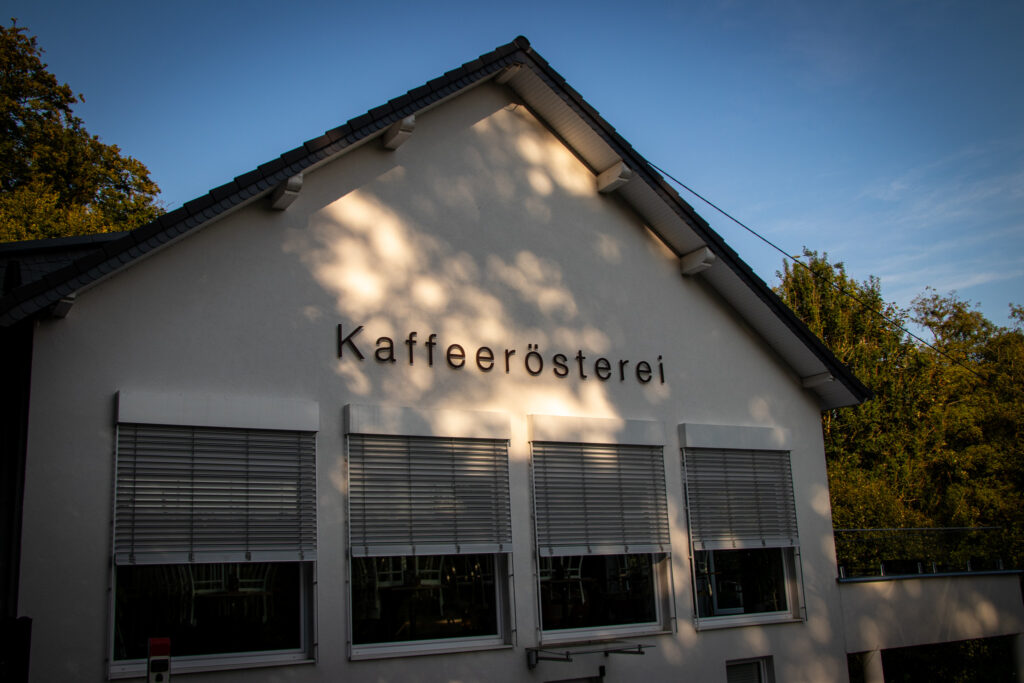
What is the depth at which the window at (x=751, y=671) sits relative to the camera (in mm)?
10547

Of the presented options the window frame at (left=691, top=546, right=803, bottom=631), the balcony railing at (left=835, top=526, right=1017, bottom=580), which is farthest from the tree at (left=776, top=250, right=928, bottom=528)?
the window frame at (left=691, top=546, right=803, bottom=631)

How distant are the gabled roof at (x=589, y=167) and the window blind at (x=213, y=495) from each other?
151 centimetres

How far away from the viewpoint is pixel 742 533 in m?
10.8

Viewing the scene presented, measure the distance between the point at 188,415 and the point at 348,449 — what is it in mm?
1482

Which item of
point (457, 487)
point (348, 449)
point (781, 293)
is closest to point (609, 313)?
point (457, 487)

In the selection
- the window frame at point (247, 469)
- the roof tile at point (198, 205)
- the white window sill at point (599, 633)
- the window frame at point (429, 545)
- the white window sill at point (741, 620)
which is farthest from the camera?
the white window sill at point (741, 620)

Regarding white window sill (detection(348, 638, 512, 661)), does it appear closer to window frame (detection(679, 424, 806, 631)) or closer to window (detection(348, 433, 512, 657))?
window (detection(348, 433, 512, 657))

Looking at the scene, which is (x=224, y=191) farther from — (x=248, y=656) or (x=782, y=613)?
(x=782, y=613)

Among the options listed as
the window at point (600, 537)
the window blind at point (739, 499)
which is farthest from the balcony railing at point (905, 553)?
the window at point (600, 537)

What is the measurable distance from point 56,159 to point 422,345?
2008 cm

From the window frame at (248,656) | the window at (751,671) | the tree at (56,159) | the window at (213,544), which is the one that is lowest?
the window at (751,671)

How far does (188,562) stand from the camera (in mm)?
7543

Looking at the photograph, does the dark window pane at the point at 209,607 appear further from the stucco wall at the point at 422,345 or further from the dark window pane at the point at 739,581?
the dark window pane at the point at 739,581

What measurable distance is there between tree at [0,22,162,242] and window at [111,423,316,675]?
17.0 m
